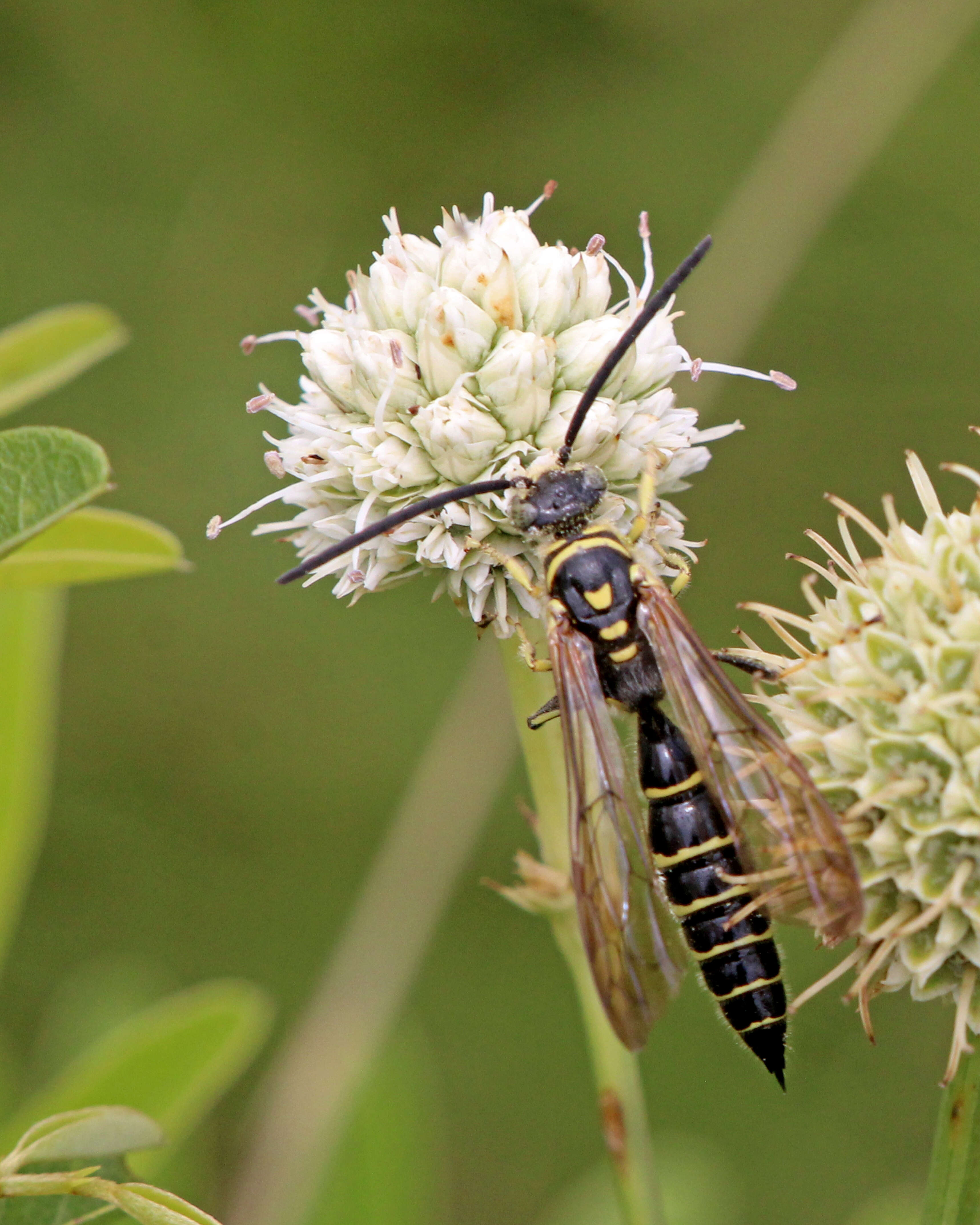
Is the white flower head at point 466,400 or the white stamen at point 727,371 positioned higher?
the white stamen at point 727,371

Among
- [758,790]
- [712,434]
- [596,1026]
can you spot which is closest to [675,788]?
[758,790]

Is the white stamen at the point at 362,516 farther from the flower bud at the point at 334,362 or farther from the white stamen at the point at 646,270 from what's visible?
the white stamen at the point at 646,270

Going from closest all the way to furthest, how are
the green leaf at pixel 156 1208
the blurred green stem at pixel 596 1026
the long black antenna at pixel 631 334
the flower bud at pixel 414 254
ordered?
the green leaf at pixel 156 1208, the long black antenna at pixel 631 334, the blurred green stem at pixel 596 1026, the flower bud at pixel 414 254

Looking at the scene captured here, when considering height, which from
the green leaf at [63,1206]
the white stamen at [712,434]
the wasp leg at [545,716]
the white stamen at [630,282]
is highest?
the white stamen at [630,282]

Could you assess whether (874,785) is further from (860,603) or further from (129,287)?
(129,287)

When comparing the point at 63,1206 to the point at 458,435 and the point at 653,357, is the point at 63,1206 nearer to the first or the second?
the point at 458,435

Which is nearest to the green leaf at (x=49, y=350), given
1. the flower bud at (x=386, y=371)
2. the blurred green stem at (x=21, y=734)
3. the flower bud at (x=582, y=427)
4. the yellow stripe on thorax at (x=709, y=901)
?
the blurred green stem at (x=21, y=734)

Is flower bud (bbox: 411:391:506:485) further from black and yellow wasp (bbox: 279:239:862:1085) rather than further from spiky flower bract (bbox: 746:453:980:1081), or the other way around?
spiky flower bract (bbox: 746:453:980:1081)
